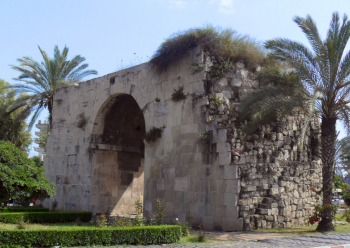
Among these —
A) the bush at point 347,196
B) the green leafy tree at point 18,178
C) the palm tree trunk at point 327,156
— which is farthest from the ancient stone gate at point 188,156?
the bush at point 347,196

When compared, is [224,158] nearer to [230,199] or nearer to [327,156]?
[230,199]

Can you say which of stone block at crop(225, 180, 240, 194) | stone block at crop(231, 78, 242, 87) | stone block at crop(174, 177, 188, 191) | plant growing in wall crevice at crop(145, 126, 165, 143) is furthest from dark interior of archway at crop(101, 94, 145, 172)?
stone block at crop(225, 180, 240, 194)

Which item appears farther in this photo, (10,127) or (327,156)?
(10,127)

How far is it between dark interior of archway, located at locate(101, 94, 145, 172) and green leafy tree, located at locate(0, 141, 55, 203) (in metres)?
6.02

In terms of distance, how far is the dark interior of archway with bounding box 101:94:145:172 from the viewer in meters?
15.5

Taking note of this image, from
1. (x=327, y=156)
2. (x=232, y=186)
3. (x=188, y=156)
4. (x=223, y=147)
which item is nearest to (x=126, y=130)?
(x=188, y=156)

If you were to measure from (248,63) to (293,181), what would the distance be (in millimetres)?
3954

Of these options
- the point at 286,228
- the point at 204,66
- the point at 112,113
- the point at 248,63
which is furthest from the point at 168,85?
the point at 286,228

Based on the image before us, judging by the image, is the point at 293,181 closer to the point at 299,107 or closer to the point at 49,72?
the point at 299,107

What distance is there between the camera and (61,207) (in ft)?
52.5

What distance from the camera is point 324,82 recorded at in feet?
34.9

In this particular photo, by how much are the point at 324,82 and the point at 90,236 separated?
7.13 metres

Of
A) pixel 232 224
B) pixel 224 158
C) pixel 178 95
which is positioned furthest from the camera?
pixel 178 95

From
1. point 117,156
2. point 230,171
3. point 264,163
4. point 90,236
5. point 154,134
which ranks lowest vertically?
point 90,236
